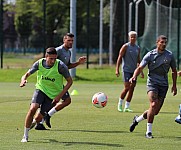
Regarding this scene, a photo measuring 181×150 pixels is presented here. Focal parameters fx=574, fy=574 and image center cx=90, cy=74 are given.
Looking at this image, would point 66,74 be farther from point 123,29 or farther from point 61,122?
point 123,29

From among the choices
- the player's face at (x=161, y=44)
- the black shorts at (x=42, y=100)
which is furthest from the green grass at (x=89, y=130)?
the player's face at (x=161, y=44)

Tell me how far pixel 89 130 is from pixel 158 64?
2.05 meters

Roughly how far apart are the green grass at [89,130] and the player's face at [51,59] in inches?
54.9

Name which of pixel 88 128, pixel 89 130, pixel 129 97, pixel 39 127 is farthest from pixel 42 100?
pixel 129 97

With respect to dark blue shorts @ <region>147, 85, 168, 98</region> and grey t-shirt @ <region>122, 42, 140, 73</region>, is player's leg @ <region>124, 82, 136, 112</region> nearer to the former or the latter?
grey t-shirt @ <region>122, 42, 140, 73</region>

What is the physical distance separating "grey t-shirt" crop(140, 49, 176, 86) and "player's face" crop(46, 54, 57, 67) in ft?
5.82

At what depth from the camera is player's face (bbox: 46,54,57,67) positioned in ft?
34.1

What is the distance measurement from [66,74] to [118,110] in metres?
5.44

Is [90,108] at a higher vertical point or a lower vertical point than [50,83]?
lower

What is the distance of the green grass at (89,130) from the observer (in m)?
9.98

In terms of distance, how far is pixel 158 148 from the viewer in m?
9.70

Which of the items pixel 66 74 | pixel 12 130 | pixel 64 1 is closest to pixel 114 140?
pixel 66 74

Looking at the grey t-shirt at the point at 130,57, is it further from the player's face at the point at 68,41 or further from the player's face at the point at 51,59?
the player's face at the point at 51,59

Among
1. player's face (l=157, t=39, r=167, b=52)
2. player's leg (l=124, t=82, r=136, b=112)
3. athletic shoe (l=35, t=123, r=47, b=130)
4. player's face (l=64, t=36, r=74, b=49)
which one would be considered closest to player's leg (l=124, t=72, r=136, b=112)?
player's leg (l=124, t=82, r=136, b=112)
